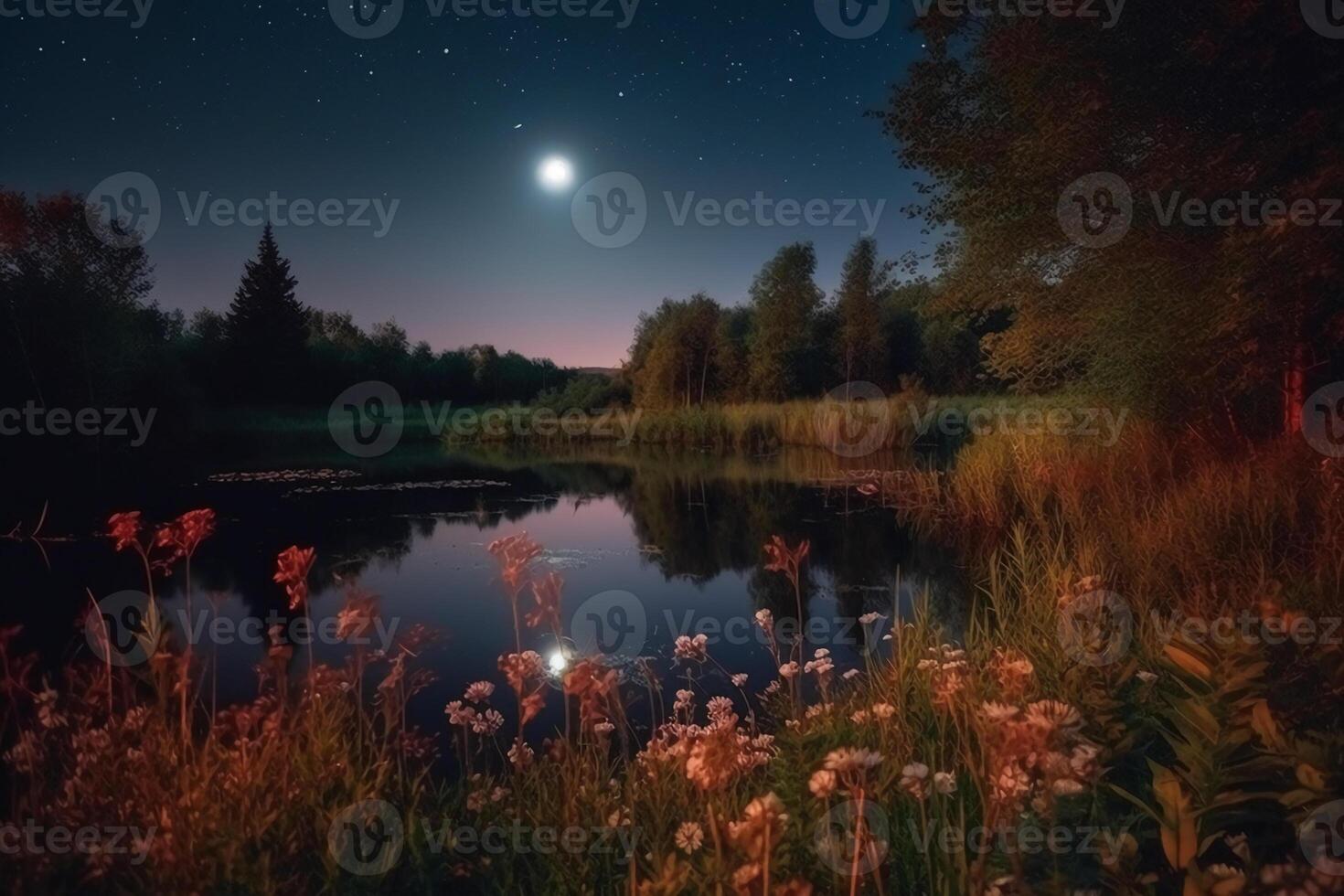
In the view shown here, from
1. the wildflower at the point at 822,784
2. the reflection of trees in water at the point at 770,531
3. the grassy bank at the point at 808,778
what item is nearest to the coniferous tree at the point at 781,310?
the reflection of trees in water at the point at 770,531

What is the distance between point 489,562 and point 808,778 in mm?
8035

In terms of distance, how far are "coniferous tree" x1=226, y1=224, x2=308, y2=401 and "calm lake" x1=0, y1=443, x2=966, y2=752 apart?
2485 cm

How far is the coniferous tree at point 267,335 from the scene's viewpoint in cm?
4334

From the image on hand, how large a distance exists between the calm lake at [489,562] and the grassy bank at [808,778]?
0.63 metres

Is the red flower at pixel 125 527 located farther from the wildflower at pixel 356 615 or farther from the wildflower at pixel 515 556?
the wildflower at pixel 515 556

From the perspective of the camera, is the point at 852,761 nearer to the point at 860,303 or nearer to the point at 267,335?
the point at 860,303

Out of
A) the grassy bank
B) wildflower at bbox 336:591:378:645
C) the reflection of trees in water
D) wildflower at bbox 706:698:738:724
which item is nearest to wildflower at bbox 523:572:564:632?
the grassy bank

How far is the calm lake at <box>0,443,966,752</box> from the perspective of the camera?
6957 mm

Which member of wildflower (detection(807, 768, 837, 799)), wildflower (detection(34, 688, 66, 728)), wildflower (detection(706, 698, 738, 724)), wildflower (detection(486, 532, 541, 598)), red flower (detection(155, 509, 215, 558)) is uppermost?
red flower (detection(155, 509, 215, 558))

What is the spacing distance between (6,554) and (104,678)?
1017 centimetres

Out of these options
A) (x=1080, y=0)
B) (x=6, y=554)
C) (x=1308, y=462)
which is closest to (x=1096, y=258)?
(x=1080, y=0)

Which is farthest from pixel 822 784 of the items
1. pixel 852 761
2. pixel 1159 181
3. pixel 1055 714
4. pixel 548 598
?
pixel 1159 181

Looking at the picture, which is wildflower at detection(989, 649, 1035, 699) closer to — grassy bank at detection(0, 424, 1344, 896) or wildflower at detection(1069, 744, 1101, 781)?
grassy bank at detection(0, 424, 1344, 896)

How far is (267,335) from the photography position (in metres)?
44.1
